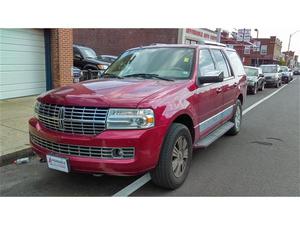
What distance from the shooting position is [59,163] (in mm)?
3523

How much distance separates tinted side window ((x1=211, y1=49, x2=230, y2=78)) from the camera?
5664 millimetres

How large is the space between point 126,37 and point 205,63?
85.9 ft

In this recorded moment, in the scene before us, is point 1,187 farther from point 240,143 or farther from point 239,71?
point 239,71

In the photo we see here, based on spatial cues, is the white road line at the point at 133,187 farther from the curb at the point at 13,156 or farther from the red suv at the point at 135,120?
the curb at the point at 13,156

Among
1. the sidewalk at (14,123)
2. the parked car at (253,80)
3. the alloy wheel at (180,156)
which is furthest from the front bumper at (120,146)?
the parked car at (253,80)

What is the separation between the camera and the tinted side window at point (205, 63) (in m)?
4.78

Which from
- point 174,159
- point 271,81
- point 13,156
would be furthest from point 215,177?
point 271,81

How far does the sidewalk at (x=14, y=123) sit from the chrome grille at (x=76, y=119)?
5.80ft

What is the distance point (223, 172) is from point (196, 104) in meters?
1.13

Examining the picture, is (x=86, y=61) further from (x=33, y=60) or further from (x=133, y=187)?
(x=133, y=187)

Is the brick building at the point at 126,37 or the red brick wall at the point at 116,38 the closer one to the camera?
the brick building at the point at 126,37

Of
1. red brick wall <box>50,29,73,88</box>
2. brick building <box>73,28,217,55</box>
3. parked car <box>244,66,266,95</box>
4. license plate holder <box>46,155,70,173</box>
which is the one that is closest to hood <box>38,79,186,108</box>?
license plate holder <box>46,155,70,173</box>

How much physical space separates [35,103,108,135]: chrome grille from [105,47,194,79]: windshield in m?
1.44

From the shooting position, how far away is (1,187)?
13.1ft
